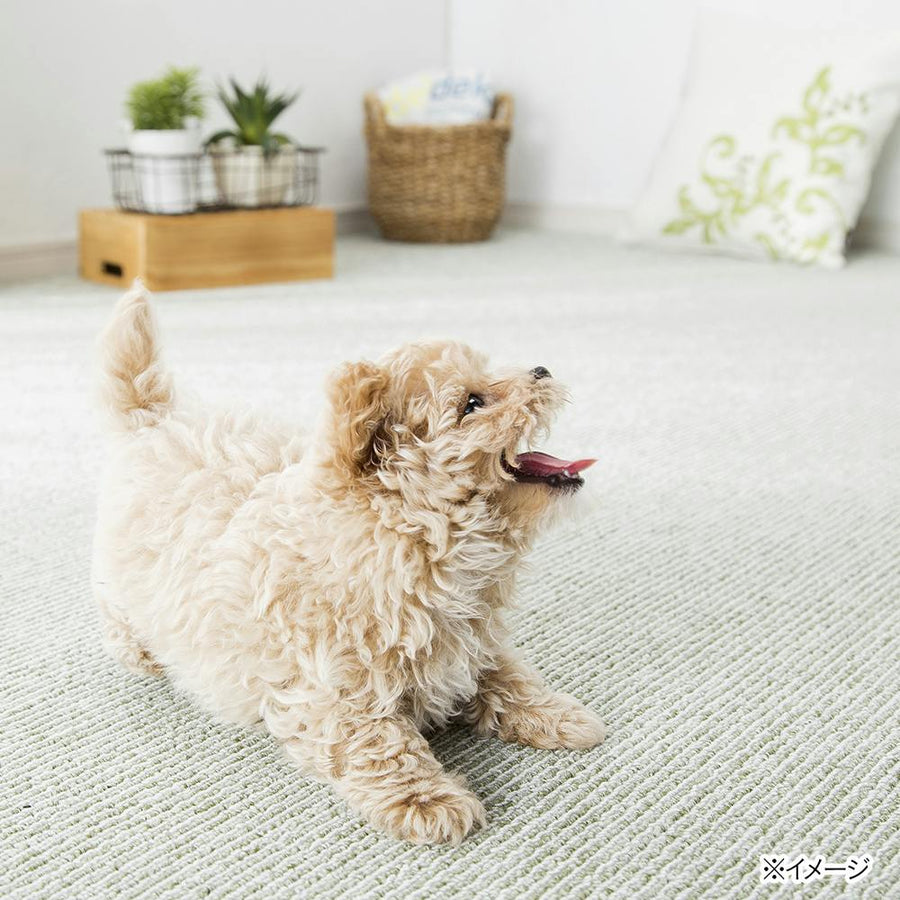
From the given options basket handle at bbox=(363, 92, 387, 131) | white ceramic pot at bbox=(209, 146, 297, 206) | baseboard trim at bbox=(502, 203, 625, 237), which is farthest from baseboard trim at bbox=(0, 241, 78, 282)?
baseboard trim at bbox=(502, 203, 625, 237)

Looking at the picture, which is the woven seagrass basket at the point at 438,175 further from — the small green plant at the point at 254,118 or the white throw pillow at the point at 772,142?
the small green plant at the point at 254,118

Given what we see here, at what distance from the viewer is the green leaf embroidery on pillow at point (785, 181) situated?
9.58ft

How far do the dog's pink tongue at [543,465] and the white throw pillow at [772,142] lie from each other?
7.92ft

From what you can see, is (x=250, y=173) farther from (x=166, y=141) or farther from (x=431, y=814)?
(x=431, y=814)

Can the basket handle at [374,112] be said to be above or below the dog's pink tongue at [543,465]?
above

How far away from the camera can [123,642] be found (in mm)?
938

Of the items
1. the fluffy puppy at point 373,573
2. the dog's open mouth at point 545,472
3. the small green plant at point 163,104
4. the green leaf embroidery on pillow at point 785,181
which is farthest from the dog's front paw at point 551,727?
the green leaf embroidery on pillow at point 785,181

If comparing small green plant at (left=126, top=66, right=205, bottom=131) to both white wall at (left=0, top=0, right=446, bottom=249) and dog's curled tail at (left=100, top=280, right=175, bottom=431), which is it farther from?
dog's curled tail at (left=100, top=280, right=175, bottom=431)

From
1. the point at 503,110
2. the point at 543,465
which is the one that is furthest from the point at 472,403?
the point at 503,110

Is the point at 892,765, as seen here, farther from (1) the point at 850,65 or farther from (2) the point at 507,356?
(1) the point at 850,65

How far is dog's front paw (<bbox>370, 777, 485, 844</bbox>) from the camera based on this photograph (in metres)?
0.73

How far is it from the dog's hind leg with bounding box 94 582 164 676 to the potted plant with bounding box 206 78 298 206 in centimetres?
192

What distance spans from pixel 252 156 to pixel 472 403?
212cm

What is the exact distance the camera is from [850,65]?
2.90m
